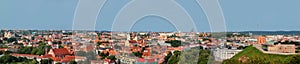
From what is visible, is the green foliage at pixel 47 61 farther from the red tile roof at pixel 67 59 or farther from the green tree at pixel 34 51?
A: the green tree at pixel 34 51

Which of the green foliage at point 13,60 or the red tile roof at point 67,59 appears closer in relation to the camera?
the red tile roof at point 67,59

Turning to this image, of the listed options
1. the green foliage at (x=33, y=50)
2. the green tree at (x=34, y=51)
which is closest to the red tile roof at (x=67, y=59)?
the green foliage at (x=33, y=50)

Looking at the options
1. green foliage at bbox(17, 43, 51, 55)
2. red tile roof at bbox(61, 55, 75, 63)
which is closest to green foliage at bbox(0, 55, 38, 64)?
red tile roof at bbox(61, 55, 75, 63)

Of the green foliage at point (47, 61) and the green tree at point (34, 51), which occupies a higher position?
the green tree at point (34, 51)

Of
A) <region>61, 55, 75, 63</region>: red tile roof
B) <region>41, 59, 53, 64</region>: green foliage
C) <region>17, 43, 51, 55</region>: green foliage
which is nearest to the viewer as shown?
<region>61, 55, 75, 63</region>: red tile roof

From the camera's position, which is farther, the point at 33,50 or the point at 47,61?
the point at 33,50

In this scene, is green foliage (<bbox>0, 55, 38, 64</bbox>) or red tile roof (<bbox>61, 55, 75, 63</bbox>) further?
green foliage (<bbox>0, 55, 38, 64</bbox>)

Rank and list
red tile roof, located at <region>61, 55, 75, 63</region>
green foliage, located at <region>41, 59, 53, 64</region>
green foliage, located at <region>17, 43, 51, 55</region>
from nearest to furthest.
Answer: red tile roof, located at <region>61, 55, 75, 63</region>
green foliage, located at <region>41, 59, 53, 64</region>
green foliage, located at <region>17, 43, 51, 55</region>

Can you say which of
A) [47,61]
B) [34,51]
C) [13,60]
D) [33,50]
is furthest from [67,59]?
[33,50]

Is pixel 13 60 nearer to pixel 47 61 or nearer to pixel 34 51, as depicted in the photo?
pixel 47 61

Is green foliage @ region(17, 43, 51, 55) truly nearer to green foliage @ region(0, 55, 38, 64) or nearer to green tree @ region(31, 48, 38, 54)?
green tree @ region(31, 48, 38, 54)

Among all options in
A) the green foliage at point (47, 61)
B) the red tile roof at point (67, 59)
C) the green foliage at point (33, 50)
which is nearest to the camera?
the red tile roof at point (67, 59)

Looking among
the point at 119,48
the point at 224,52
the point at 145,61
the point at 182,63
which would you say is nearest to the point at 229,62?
the point at 182,63
